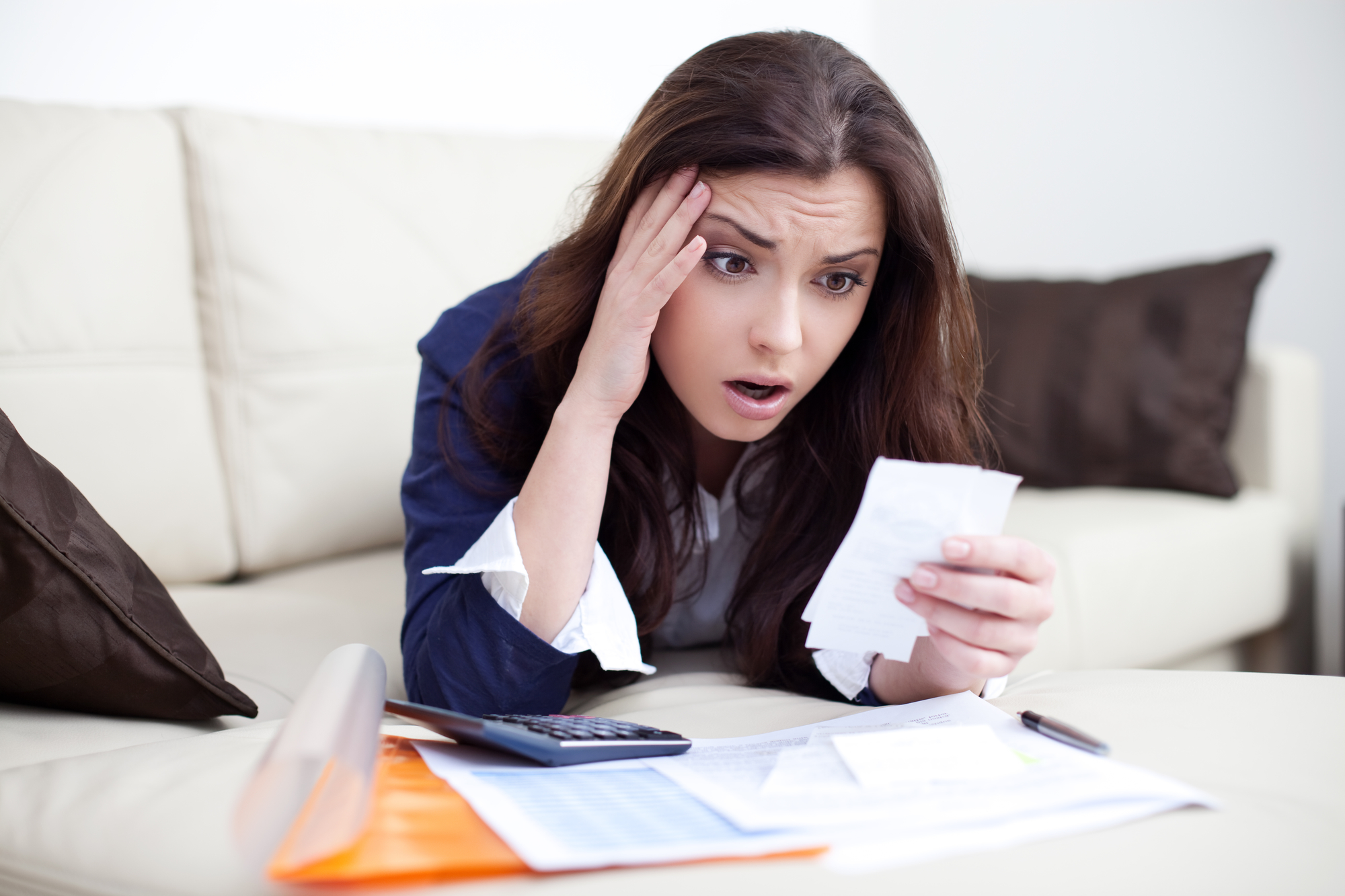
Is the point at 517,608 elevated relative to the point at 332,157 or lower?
lower

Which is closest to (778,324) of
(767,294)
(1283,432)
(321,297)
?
(767,294)

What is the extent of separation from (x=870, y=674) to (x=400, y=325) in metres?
0.98

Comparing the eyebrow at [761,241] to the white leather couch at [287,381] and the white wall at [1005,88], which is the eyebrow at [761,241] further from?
the white wall at [1005,88]

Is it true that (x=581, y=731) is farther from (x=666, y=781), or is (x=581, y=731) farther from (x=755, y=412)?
(x=755, y=412)

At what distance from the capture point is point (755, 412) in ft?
3.31

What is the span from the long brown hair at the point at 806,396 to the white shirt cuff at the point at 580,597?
0.12 meters

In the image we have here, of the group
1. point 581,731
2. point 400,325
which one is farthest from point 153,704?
point 400,325

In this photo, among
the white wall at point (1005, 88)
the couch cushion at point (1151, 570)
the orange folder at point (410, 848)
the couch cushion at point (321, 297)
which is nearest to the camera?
the orange folder at point (410, 848)

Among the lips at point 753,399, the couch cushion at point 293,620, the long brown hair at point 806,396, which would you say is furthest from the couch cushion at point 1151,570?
the couch cushion at point 293,620

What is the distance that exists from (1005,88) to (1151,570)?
5.72 feet

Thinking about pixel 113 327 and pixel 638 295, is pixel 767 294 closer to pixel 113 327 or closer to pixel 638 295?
pixel 638 295

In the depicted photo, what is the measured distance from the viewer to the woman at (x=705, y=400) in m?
0.94

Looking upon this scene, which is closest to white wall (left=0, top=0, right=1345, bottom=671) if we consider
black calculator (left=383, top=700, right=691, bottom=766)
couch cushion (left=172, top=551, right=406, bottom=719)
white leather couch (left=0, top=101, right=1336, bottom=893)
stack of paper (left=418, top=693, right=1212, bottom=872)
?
white leather couch (left=0, top=101, right=1336, bottom=893)

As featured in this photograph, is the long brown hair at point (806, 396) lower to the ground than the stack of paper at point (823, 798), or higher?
higher
